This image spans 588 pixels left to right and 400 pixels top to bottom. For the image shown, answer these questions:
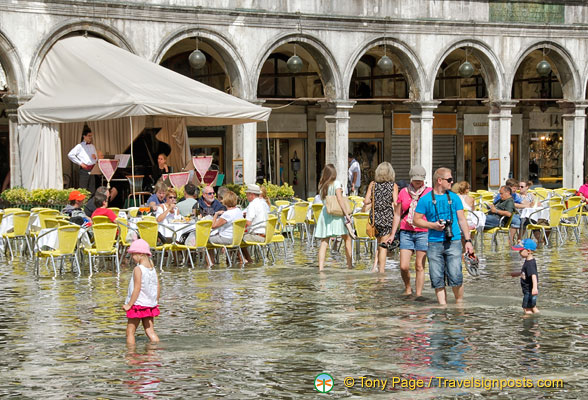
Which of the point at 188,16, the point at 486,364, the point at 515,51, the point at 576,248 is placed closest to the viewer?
the point at 486,364

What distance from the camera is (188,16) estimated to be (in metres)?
25.6

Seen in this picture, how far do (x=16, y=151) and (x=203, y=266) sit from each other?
8.96 meters

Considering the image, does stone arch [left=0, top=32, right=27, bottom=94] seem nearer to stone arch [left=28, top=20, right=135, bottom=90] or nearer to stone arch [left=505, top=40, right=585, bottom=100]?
stone arch [left=28, top=20, right=135, bottom=90]

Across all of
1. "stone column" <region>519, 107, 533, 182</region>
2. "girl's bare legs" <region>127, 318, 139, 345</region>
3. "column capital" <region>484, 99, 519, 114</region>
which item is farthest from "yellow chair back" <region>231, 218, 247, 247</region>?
"stone column" <region>519, 107, 533, 182</region>

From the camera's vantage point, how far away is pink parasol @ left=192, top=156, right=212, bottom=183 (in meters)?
22.0

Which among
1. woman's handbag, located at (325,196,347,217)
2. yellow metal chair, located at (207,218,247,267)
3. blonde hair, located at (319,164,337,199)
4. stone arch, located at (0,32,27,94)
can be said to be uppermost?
stone arch, located at (0,32,27,94)

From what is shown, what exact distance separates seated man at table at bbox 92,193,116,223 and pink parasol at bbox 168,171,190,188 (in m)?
4.51

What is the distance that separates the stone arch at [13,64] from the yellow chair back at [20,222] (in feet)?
21.6

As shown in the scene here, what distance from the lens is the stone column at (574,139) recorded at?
104 ft

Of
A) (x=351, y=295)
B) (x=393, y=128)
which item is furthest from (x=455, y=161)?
(x=351, y=295)

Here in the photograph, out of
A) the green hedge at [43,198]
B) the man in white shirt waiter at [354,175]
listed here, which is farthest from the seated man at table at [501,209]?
the man in white shirt waiter at [354,175]

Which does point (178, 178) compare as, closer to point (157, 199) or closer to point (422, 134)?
point (157, 199)

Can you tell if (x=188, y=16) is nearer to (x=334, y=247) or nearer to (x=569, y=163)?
(x=334, y=247)

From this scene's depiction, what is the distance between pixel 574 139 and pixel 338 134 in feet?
25.6
